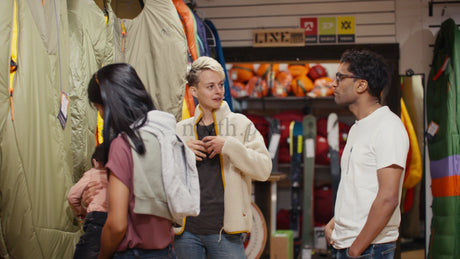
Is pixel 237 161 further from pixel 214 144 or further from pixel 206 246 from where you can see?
pixel 206 246

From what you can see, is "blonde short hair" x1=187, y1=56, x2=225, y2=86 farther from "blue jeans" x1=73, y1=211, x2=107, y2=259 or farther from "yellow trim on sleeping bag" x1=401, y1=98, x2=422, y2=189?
"yellow trim on sleeping bag" x1=401, y1=98, x2=422, y2=189

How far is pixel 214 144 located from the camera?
86.2 inches

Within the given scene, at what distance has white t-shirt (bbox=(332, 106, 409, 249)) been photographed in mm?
1791

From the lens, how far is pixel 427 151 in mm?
4746

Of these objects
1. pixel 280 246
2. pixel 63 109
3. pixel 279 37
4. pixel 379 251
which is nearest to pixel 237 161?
pixel 379 251

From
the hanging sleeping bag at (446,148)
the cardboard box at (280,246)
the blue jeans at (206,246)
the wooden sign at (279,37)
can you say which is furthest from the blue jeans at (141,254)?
the wooden sign at (279,37)

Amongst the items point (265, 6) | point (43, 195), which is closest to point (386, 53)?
point (265, 6)

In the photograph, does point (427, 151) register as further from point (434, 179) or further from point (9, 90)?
point (9, 90)

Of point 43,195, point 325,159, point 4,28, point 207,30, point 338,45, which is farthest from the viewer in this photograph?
point 325,159

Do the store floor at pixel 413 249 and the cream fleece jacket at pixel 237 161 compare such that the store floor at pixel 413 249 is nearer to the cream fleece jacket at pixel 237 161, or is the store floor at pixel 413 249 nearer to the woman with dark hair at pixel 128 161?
the cream fleece jacket at pixel 237 161

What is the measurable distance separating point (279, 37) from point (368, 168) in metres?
3.31

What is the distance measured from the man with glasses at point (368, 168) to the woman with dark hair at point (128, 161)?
2.36 ft

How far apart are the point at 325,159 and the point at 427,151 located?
5.48 ft

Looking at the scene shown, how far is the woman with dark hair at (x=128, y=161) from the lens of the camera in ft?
4.91
